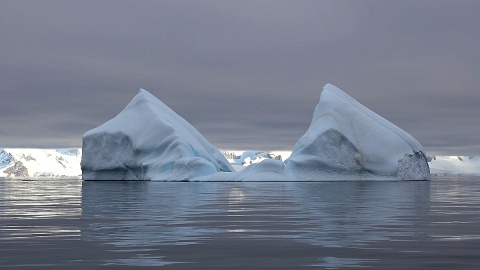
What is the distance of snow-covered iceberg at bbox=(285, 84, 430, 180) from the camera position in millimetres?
56094

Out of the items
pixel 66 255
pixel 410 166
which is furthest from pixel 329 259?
pixel 410 166

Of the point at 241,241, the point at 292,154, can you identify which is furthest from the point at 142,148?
the point at 241,241

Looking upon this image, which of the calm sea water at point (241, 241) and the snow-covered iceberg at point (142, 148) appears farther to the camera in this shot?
the snow-covered iceberg at point (142, 148)

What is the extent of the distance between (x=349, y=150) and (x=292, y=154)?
4746mm

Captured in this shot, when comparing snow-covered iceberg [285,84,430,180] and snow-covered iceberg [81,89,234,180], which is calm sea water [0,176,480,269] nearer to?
snow-covered iceberg [285,84,430,180]

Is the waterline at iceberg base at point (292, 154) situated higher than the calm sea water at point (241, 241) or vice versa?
the waterline at iceberg base at point (292, 154)

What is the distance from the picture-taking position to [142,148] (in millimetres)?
60875

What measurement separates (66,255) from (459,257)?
493 cm

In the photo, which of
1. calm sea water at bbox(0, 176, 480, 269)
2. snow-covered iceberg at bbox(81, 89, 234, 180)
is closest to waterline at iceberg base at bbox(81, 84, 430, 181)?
snow-covered iceberg at bbox(81, 89, 234, 180)

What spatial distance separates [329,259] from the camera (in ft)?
27.1

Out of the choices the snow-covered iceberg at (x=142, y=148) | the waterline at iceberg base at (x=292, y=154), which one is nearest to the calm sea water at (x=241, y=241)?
the waterline at iceberg base at (x=292, y=154)

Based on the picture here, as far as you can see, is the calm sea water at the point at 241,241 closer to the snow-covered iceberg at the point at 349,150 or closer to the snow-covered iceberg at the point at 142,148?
the snow-covered iceberg at the point at 349,150

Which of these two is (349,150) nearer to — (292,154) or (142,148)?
(292,154)

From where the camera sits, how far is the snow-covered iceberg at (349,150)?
56094 millimetres
